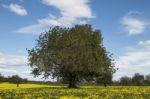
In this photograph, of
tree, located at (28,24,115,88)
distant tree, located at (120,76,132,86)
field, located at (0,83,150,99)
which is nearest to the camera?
field, located at (0,83,150,99)

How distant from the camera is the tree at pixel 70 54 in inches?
3029

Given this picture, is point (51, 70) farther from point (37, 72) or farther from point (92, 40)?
point (92, 40)

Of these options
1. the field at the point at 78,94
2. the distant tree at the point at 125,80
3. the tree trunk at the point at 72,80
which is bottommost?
the field at the point at 78,94

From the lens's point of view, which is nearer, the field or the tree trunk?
the field

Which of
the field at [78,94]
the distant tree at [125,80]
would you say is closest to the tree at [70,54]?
the field at [78,94]

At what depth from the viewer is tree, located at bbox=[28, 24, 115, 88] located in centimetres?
7694

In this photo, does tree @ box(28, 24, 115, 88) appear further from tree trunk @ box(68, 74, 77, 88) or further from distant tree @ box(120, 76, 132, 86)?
distant tree @ box(120, 76, 132, 86)

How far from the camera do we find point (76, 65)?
76062 millimetres

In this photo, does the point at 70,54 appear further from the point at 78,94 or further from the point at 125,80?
the point at 125,80

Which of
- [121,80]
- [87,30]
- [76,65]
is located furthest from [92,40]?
[121,80]

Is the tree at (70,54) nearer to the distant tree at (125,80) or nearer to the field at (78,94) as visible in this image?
the field at (78,94)

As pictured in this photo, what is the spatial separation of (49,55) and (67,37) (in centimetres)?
455

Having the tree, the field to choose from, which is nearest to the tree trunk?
the tree

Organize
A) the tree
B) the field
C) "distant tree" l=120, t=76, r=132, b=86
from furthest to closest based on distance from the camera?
"distant tree" l=120, t=76, r=132, b=86, the tree, the field
